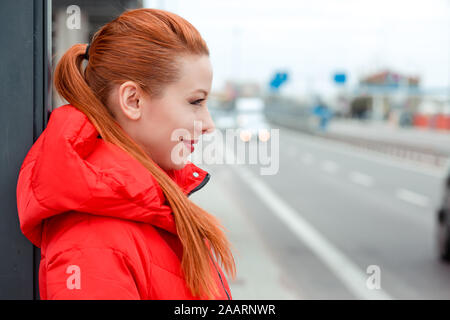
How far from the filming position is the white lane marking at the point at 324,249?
5520 millimetres

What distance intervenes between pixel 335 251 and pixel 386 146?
22984mm

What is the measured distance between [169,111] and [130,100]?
3.7 inches

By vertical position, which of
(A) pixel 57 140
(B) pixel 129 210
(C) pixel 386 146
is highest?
(A) pixel 57 140

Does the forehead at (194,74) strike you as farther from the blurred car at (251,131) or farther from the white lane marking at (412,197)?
the white lane marking at (412,197)

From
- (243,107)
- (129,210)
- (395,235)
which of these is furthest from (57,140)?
(243,107)

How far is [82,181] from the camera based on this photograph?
1082 mm

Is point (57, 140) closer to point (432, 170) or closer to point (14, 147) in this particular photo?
point (14, 147)

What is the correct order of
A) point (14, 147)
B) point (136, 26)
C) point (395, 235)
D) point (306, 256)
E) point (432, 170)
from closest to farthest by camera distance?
1. point (136, 26)
2. point (14, 147)
3. point (306, 256)
4. point (395, 235)
5. point (432, 170)

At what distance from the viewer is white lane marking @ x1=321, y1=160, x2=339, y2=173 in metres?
19.2

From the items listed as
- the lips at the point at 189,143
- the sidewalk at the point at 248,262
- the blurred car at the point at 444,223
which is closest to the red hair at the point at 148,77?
the lips at the point at 189,143

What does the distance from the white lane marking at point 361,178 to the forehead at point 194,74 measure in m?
14.3

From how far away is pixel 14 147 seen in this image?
1495 millimetres

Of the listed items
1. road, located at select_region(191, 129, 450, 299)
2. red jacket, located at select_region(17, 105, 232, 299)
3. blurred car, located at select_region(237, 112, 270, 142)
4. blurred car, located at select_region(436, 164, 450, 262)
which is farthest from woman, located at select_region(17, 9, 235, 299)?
→ blurred car, located at select_region(436, 164, 450, 262)

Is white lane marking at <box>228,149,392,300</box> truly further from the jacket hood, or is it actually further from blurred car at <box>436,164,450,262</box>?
the jacket hood
